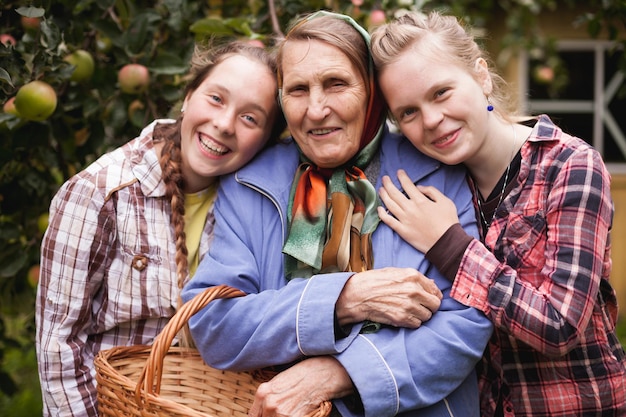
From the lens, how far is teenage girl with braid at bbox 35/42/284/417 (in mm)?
1889

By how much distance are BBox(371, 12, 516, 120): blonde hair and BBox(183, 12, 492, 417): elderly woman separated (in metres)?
0.06

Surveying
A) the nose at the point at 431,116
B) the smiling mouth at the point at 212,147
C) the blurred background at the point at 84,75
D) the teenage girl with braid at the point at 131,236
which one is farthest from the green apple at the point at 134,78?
the nose at the point at 431,116

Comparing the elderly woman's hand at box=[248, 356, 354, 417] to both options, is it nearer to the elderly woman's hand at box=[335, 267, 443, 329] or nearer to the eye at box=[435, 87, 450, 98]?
the elderly woman's hand at box=[335, 267, 443, 329]

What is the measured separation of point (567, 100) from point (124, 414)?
5324mm

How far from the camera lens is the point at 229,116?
191 cm

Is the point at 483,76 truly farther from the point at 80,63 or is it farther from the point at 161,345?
the point at 80,63

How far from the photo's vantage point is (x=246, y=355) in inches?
66.0

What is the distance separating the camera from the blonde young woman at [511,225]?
163 cm

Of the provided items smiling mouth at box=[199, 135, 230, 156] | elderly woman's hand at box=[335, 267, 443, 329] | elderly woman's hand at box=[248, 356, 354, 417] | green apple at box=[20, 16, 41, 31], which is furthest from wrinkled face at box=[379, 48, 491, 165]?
green apple at box=[20, 16, 41, 31]

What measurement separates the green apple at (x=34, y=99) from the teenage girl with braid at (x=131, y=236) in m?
0.28

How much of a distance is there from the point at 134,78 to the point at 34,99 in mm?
374

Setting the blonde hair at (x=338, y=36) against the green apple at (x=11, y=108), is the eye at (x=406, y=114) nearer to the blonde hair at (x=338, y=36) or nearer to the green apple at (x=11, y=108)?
the blonde hair at (x=338, y=36)

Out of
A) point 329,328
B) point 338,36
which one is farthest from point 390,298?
point 338,36

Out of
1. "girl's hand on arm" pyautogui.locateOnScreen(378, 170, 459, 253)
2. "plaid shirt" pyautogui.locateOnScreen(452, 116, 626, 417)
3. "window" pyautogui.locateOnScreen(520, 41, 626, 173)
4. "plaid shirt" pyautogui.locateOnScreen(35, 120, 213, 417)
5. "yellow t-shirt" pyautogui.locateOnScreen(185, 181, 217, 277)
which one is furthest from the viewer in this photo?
"window" pyautogui.locateOnScreen(520, 41, 626, 173)
